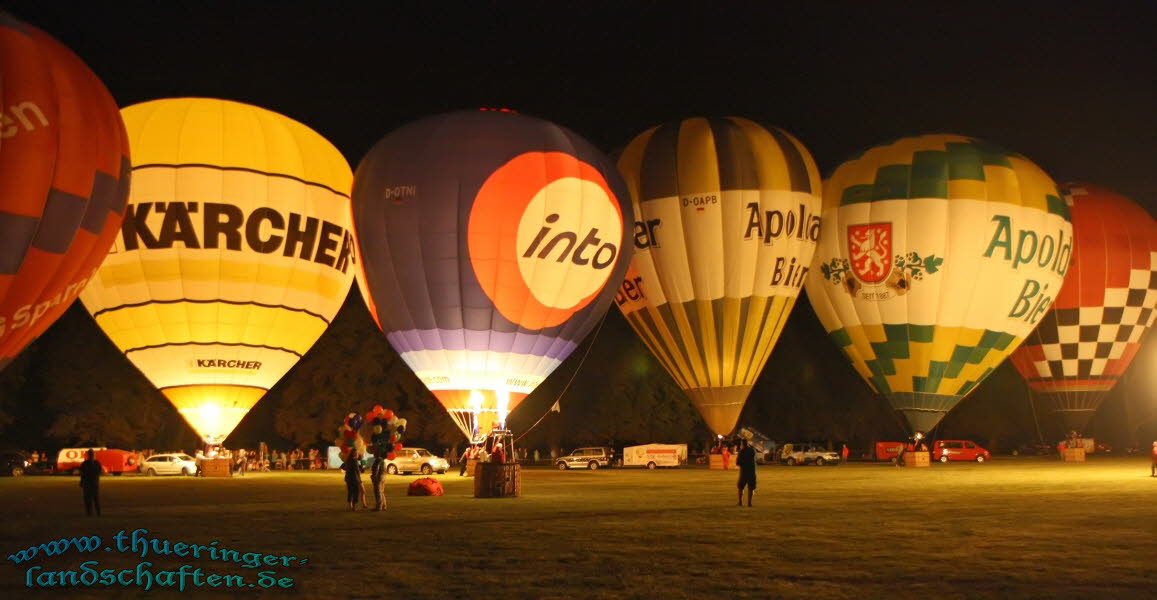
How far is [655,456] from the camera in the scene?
39.6 m

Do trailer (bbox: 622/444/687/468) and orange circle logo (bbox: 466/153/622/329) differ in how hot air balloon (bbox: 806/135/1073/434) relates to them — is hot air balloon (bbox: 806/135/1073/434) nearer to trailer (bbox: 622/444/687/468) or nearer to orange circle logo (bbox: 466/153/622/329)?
orange circle logo (bbox: 466/153/622/329)

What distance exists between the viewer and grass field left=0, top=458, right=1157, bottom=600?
874 centimetres

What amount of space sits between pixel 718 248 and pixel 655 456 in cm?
1426

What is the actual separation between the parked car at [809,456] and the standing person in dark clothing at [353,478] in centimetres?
2513

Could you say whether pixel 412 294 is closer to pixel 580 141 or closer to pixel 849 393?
pixel 580 141

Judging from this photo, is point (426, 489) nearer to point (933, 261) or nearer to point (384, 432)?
point (384, 432)

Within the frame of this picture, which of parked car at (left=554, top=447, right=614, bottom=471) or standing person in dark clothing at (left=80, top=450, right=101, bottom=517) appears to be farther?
parked car at (left=554, top=447, right=614, bottom=471)

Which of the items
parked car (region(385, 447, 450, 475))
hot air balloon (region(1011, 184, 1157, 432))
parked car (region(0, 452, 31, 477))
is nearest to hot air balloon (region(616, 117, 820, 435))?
parked car (region(385, 447, 450, 475))

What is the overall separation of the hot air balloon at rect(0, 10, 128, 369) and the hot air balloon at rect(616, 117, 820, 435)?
14.3 m

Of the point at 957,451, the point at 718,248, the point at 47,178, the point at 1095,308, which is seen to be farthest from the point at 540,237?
the point at 957,451

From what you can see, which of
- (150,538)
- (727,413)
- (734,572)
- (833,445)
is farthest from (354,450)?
(833,445)

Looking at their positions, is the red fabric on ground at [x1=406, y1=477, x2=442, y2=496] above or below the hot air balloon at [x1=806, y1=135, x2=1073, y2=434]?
below

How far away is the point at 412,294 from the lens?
74.6 feet

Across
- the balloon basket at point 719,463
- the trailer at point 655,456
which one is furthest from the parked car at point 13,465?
the balloon basket at point 719,463
